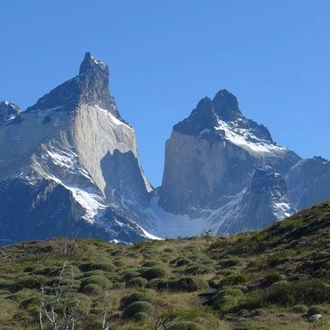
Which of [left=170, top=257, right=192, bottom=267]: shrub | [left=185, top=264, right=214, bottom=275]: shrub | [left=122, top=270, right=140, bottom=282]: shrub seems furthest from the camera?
[left=170, top=257, right=192, bottom=267]: shrub

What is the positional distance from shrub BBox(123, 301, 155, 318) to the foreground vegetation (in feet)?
0.13

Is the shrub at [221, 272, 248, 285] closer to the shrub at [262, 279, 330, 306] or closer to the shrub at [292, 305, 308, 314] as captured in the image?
the shrub at [262, 279, 330, 306]

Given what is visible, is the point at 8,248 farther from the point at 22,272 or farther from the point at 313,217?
the point at 313,217

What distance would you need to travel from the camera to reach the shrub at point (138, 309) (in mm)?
24359

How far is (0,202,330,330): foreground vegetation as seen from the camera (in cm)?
2275

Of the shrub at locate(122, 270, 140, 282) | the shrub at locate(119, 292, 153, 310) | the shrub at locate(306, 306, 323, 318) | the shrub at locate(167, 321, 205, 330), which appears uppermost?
the shrub at locate(122, 270, 140, 282)

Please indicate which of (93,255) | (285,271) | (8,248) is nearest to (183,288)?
(285,271)

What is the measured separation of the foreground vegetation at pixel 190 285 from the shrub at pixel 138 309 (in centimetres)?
4

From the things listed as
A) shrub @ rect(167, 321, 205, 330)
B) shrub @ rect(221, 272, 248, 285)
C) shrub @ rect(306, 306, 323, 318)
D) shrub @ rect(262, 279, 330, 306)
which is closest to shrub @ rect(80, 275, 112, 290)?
shrub @ rect(221, 272, 248, 285)

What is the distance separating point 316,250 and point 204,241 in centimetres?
1955

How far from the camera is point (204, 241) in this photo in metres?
49.8

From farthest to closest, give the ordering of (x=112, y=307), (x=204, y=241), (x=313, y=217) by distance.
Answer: (x=204, y=241) < (x=313, y=217) < (x=112, y=307)

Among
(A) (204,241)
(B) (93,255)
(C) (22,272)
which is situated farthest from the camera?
(A) (204,241)

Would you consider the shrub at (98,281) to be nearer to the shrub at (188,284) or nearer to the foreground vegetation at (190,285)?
the foreground vegetation at (190,285)
